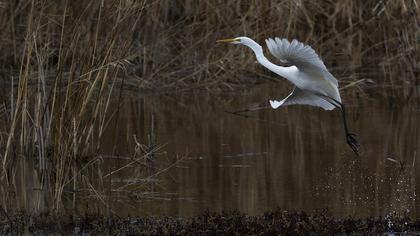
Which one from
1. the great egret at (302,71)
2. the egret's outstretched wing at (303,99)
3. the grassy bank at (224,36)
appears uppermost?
the grassy bank at (224,36)

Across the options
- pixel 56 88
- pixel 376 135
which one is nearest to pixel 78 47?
pixel 56 88

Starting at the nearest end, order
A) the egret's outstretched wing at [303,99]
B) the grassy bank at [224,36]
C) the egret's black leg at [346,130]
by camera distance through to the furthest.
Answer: the egret's black leg at [346,130]
the egret's outstretched wing at [303,99]
the grassy bank at [224,36]

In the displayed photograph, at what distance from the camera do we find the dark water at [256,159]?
259 inches

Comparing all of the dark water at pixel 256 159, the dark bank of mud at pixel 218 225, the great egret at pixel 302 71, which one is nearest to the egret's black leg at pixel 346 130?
the great egret at pixel 302 71

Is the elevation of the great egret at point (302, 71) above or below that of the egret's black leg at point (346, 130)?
above

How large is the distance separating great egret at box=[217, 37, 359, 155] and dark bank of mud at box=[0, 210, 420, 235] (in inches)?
47.5

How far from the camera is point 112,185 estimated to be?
23.0 ft

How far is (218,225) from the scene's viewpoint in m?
5.66

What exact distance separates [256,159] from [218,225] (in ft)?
7.88

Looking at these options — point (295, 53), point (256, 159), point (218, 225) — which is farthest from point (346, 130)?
point (218, 225)

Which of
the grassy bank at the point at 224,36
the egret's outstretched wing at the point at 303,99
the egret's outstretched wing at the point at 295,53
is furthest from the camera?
the grassy bank at the point at 224,36

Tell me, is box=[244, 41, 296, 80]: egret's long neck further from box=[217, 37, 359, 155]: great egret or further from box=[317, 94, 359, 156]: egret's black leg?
box=[317, 94, 359, 156]: egret's black leg

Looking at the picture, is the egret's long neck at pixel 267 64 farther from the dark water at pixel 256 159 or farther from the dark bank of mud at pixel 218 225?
the dark bank of mud at pixel 218 225

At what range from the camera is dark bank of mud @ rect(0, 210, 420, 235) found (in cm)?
560
